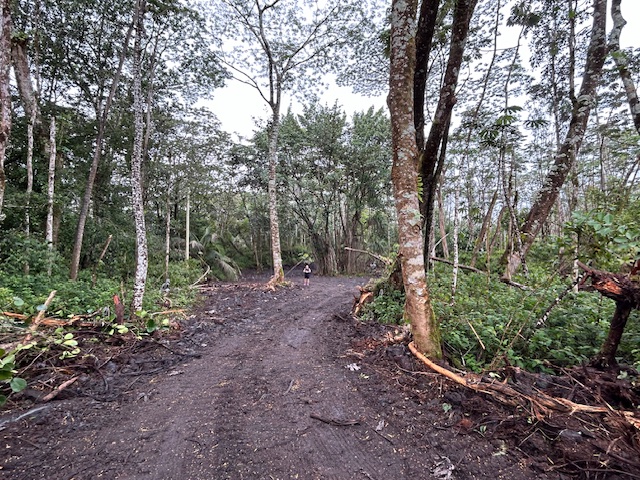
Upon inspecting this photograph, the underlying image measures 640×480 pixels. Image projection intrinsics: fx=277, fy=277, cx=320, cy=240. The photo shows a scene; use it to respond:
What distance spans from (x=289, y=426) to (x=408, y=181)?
2841mm

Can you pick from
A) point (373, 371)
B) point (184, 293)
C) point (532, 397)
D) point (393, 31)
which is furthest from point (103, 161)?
point (532, 397)

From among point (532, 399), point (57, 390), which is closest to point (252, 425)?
point (57, 390)

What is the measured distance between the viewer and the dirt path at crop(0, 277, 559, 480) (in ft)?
6.33

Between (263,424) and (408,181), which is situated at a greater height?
(408,181)

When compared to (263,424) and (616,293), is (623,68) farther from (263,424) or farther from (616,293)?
(263,424)

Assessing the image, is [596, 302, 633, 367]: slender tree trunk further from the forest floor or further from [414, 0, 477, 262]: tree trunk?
[414, 0, 477, 262]: tree trunk

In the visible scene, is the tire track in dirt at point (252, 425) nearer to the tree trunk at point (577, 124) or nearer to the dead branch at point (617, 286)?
the dead branch at point (617, 286)

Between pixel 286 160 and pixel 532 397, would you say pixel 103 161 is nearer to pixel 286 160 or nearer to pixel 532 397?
pixel 286 160

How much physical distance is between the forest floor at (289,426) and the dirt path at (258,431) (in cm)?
1

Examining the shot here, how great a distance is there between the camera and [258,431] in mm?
2379

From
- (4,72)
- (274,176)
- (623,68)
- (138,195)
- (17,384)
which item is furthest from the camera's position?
(274,176)

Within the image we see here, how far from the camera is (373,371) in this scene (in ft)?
11.2

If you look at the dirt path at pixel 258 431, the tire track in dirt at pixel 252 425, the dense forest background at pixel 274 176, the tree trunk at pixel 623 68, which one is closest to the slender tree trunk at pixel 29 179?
the dense forest background at pixel 274 176

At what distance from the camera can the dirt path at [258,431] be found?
1.93 meters
